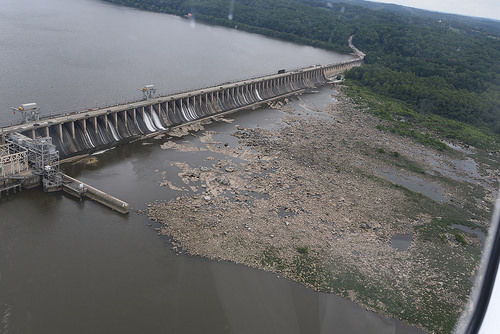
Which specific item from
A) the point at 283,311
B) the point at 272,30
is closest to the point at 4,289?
the point at 283,311

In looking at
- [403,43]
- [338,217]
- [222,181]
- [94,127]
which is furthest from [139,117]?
[403,43]

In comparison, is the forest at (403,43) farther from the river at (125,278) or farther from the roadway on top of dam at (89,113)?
the roadway on top of dam at (89,113)

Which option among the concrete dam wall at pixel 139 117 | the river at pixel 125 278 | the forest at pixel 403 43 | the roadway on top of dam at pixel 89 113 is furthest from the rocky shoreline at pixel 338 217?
the forest at pixel 403 43

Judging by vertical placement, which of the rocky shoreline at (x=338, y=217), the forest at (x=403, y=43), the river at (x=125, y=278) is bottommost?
the river at (x=125, y=278)

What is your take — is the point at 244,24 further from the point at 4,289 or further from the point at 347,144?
the point at 4,289

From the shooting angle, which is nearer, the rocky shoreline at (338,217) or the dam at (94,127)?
the rocky shoreline at (338,217)

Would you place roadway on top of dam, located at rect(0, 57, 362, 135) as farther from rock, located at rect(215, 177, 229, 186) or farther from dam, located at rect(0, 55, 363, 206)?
A: rock, located at rect(215, 177, 229, 186)

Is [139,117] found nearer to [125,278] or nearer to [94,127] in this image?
[94,127]
